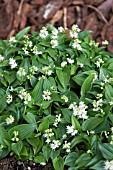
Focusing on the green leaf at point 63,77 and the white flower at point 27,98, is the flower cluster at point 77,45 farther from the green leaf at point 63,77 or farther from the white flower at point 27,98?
the white flower at point 27,98

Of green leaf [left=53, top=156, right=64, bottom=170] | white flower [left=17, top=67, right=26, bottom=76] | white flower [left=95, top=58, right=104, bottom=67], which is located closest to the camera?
green leaf [left=53, top=156, right=64, bottom=170]

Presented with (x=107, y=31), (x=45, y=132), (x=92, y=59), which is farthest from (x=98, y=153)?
(x=107, y=31)

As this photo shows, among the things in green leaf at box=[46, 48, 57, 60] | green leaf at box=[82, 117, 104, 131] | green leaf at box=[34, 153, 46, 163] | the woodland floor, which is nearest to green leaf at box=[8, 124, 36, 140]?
green leaf at box=[34, 153, 46, 163]

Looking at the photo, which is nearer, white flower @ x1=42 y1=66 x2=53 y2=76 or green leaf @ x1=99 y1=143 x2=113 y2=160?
green leaf @ x1=99 y1=143 x2=113 y2=160

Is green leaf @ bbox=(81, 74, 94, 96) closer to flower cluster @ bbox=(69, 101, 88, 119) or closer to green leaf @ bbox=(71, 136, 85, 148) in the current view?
flower cluster @ bbox=(69, 101, 88, 119)

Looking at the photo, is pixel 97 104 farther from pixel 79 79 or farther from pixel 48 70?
pixel 48 70
